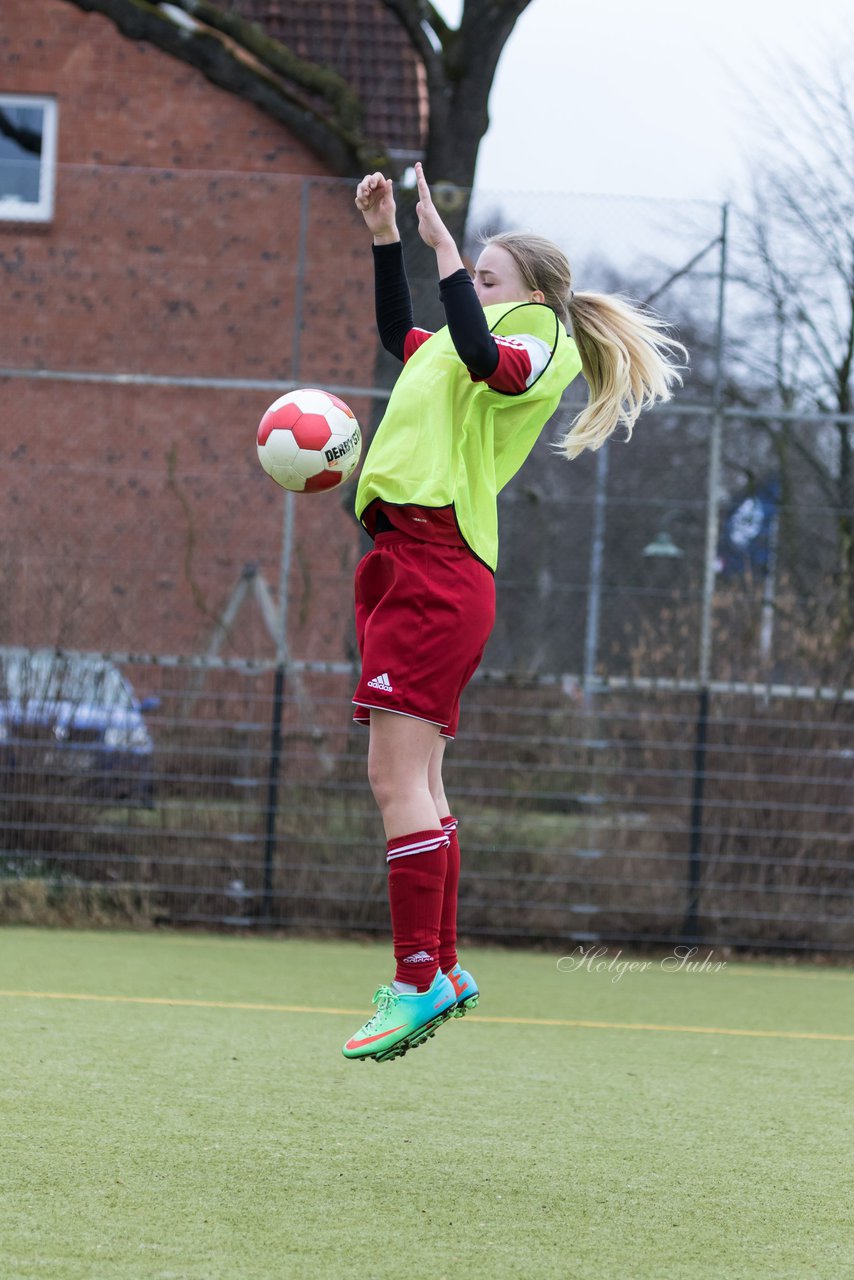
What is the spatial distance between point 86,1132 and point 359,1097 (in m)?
0.85

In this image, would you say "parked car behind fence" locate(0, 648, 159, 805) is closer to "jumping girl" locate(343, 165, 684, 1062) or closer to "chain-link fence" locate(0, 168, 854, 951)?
"chain-link fence" locate(0, 168, 854, 951)

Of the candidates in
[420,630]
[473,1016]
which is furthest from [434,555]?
[473,1016]

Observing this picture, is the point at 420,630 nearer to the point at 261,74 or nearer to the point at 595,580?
the point at 595,580

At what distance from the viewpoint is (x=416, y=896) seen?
3.36 metres

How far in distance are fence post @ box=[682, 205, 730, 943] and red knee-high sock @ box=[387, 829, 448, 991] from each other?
4.38 m

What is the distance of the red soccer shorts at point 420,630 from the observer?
3.34m

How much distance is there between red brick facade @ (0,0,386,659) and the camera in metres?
7.57

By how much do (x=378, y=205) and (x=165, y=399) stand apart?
4.64 meters

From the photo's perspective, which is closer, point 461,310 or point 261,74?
point 461,310

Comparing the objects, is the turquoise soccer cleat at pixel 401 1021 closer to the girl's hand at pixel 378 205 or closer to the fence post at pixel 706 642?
the girl's hand at pixel 378 205

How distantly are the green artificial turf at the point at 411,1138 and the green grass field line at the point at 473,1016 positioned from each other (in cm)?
2

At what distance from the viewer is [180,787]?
7.54 m

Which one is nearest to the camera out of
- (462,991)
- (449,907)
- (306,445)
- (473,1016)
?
(462,991)

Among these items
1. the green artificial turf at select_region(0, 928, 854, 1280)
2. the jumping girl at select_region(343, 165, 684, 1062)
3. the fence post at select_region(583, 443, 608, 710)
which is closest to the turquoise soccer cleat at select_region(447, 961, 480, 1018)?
the jumping girl at select_region(343, 165, 684, 1062)
